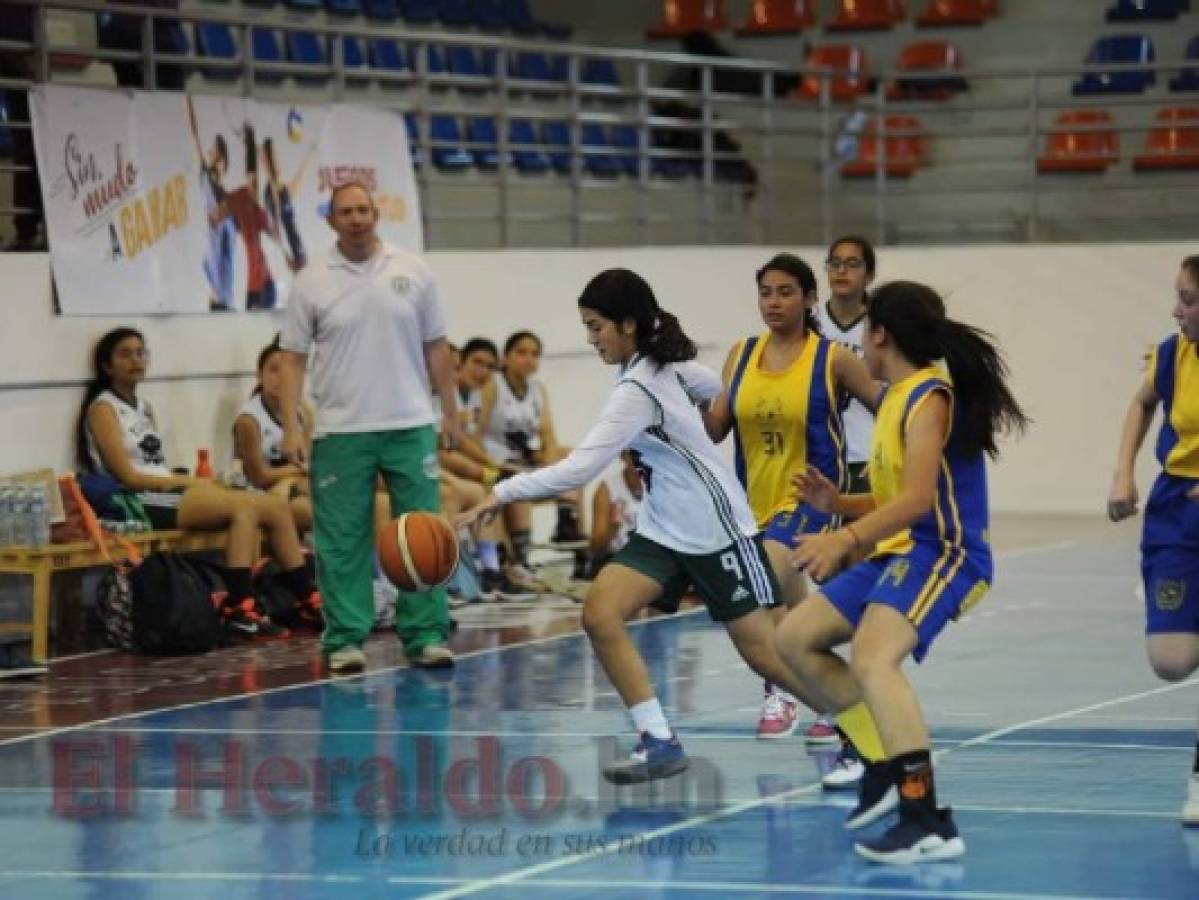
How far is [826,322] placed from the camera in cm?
1095

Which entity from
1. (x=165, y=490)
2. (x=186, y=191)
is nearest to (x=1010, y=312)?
(x=186, y=191)

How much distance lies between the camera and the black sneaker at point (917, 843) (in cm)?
760

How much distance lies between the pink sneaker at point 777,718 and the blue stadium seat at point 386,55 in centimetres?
1289

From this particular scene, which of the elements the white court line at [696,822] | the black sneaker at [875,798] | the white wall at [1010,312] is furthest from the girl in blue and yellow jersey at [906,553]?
the white wall at [1010,312]

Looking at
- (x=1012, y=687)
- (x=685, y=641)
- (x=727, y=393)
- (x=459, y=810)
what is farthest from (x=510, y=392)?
(x=459, y=810)

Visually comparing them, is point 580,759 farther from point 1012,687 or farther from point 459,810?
point 1012,687

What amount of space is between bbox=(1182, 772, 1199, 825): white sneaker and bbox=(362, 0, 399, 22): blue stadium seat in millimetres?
15694

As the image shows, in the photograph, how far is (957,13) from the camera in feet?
87.4

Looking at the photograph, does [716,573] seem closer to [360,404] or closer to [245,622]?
[360,404]

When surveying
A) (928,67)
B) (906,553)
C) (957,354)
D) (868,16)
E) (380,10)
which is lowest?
(906,553)

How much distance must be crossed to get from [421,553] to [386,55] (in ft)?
41.7

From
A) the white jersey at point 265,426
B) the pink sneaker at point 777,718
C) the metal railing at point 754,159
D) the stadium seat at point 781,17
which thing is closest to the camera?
the pink sneaker at point 777,718

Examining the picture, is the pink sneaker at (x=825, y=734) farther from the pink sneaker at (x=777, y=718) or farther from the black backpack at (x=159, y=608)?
the black backpack at (x=159, y=608)

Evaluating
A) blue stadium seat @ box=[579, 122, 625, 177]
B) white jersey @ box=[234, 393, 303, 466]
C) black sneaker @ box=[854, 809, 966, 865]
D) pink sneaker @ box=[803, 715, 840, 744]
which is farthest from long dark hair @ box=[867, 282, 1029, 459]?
blue stadium seat @ box=[579, 122, 625, 177]
